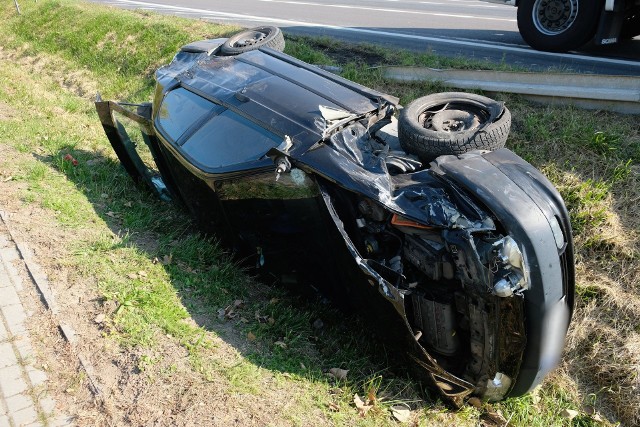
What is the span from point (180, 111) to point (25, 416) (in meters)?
2.58

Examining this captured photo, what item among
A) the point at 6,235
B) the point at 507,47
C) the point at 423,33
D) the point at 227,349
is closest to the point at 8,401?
the point at 227,349

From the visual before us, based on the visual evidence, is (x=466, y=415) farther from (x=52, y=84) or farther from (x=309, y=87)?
(x=52, y=84)

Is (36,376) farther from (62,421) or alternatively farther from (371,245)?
(371,245)

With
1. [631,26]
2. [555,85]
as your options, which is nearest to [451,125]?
[555,85]

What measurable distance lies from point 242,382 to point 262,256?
1.08 meters

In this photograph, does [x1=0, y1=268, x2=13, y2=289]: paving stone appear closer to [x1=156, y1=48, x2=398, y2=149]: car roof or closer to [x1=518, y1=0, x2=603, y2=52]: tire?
[x1=156, y1=48, x2=398, y2=149]: car roof

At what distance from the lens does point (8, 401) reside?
3.46 metres

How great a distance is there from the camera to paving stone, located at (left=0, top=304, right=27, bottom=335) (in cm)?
397

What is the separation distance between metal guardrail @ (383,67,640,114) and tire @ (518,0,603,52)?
1777 mm

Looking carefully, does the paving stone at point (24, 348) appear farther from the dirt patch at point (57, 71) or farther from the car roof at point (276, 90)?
the dirt patch at point (57, 71)

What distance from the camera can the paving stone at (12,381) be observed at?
11.6 ft

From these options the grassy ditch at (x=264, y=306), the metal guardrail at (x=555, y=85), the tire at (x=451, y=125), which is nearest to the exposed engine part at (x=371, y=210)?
the tire at (x=451, y=125)

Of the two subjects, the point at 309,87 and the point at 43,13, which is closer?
the point at 309,87

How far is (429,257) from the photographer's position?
134 inches
